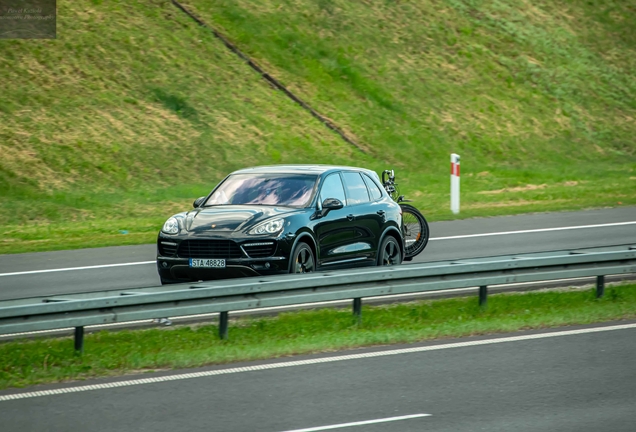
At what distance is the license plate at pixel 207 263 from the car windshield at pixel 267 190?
1410 mm

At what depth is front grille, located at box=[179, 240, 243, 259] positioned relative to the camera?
464 inches

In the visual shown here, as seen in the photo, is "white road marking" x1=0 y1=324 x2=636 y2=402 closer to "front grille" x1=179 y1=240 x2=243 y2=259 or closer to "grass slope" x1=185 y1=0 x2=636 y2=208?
"front grille" x1=179 y1=240 x2=243 y2=259

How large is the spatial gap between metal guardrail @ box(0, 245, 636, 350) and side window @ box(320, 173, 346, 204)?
2.47 m

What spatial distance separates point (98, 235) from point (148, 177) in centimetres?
527

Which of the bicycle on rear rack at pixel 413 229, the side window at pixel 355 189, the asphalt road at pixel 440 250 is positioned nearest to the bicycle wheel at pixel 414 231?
the bicycle on rear rack at pixel 413 229

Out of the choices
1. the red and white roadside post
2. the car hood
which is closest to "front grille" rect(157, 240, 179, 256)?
the car hood

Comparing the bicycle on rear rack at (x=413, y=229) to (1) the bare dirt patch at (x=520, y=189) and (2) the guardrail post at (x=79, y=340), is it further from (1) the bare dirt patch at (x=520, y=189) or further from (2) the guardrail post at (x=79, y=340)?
(1) the bare dirt patch at (x=520, y=189)

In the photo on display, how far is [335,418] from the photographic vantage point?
715cm

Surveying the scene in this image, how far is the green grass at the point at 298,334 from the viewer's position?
904cm

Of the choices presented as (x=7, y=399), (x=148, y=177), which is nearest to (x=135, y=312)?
(x=7, y=399)

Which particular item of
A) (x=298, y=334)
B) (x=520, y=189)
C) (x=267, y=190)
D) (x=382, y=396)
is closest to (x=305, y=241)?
(x=267, y=190)

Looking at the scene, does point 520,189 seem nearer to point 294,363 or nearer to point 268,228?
point 268,228

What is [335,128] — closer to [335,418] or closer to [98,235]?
[98,235]

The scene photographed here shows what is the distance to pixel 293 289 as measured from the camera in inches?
409
